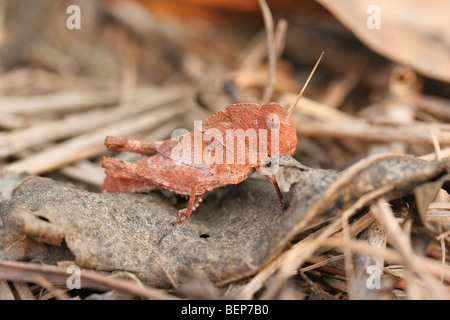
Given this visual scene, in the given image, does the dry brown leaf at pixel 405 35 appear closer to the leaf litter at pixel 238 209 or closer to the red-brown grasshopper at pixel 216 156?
the leaf litter at pixel 238 209

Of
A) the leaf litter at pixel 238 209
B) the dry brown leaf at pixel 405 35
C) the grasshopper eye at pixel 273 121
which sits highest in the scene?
the dry brown leaf at pixel 405 35

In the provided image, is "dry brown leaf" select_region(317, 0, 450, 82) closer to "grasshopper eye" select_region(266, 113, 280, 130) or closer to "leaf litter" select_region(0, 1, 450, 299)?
"leaf litter" select_region(0, 1, 450, 299)

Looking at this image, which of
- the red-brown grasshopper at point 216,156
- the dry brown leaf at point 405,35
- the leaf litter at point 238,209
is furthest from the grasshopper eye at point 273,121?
the dry brown leaf at point 405,35

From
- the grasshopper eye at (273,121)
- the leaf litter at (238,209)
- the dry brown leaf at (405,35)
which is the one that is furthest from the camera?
the dry brown leaf at (405,35)

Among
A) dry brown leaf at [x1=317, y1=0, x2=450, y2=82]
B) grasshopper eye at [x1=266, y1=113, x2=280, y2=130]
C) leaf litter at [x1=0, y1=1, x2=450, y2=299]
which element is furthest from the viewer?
dry brown leaf at [x1=317, y1=0, x2=450, y2=82]

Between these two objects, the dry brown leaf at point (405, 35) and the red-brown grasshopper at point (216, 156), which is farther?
the dry brown leaf at point (405, 35)

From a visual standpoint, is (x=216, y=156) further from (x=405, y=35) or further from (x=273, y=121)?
(x=405, y=35)

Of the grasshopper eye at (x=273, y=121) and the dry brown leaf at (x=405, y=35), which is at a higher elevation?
the dry brown leaf at (x=405, y=35)

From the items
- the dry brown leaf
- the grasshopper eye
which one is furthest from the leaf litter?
the grasshopper eye
